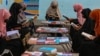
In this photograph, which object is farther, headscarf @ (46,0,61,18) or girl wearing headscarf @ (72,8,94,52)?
headscarf @ (46,0,61,18)

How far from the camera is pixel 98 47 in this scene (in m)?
5.19

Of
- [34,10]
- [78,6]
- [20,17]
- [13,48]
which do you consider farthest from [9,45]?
[34,10]

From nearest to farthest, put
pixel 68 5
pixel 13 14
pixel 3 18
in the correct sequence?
pixel 3 18 < pixel 13 14 < pixel 68 5

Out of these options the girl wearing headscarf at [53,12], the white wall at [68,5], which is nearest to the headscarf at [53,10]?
the girl wearing headscarf at [53,12]

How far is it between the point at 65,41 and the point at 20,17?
274 cm

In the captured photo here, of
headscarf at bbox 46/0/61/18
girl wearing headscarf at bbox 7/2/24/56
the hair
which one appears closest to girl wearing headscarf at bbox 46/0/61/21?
headscarf at bbox 46/0/61/18

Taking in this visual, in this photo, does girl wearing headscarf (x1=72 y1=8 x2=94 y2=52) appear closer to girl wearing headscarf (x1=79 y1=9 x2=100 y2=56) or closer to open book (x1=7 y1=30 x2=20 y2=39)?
girl wearing headscarf (x1=79 y1=9 x2=100 y2=56)

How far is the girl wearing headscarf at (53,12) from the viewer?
35.1 feet

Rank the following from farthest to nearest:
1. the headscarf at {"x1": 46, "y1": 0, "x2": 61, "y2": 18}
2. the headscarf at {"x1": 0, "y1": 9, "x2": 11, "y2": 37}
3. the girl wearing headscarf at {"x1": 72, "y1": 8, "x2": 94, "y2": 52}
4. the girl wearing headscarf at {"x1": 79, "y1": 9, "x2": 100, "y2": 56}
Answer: the headscarf at {"x1": 46, "y1": 0, "x2": 61, "y2": 18} → the girl wearing headscarf at {"x1": 72, "y1": 8, "x2": 94, "y2": 52} → the headscarf at {"x1": 0, "y1": 9, "x2": 11, "y2": 37} → the girl wearing headscarf at {"x1": 79, "y1": 9, "x2": 100, "y2": 56}

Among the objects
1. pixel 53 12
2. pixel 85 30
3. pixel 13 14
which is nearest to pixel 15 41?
pixel 13 14

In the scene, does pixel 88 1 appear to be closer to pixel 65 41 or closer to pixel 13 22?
pixel 13 22

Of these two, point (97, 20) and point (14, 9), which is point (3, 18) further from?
point (97, 20)

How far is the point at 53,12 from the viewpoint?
35.5 ft

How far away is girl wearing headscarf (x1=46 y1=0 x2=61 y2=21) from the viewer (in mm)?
10695
